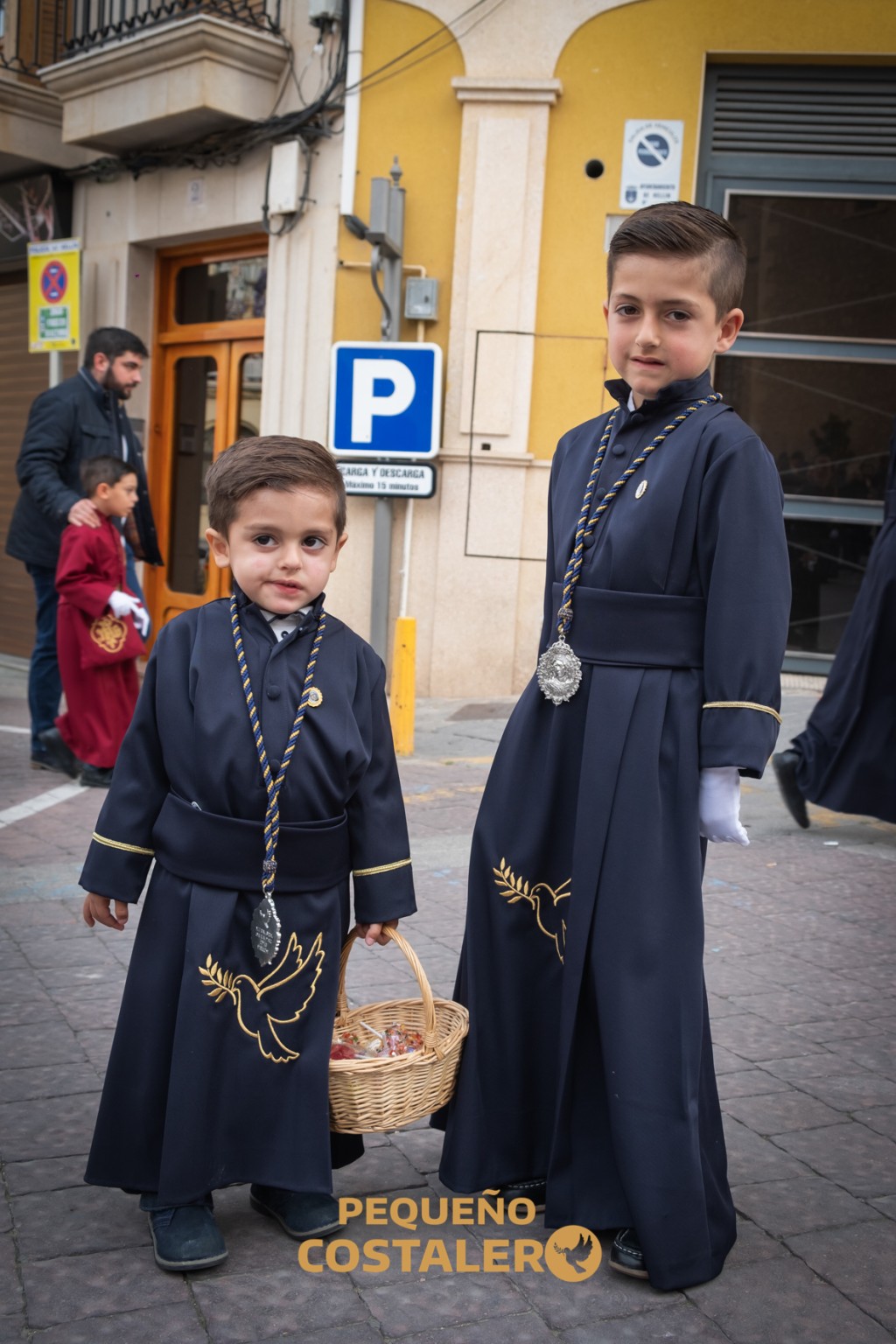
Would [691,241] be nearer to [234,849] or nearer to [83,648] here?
[234,849]

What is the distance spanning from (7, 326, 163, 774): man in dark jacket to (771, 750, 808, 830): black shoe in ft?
11.1

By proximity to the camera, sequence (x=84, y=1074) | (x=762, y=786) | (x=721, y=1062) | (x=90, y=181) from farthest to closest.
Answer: (x=90, y=181) → (x=762, y=786) → (x=721, y=1062) → (x=84, y=1074)

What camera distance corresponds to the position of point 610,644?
105 inches

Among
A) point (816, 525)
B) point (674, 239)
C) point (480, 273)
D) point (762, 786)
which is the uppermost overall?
point (480, 273)

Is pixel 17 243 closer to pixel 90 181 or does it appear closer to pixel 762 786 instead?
pixel 90 181

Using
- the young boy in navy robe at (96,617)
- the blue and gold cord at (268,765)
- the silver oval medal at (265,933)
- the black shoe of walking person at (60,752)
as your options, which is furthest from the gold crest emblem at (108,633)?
the silver oval medal at (265,933)

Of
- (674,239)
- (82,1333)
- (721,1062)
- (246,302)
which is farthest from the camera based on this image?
(246,302)

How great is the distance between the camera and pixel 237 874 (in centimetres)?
264

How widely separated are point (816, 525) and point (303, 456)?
784 centimetres

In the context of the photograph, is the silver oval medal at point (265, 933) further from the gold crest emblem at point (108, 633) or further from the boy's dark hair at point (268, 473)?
the gold crest emblem at point (108, 633)

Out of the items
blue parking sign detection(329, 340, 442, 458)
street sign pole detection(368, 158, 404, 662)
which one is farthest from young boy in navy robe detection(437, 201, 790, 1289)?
street sign pole detection(368, 158, 404, 662)

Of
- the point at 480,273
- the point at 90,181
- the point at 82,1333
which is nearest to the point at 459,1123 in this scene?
the point at 82,1333

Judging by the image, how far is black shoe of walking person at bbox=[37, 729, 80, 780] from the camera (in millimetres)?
7367

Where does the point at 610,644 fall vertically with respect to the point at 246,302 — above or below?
below
